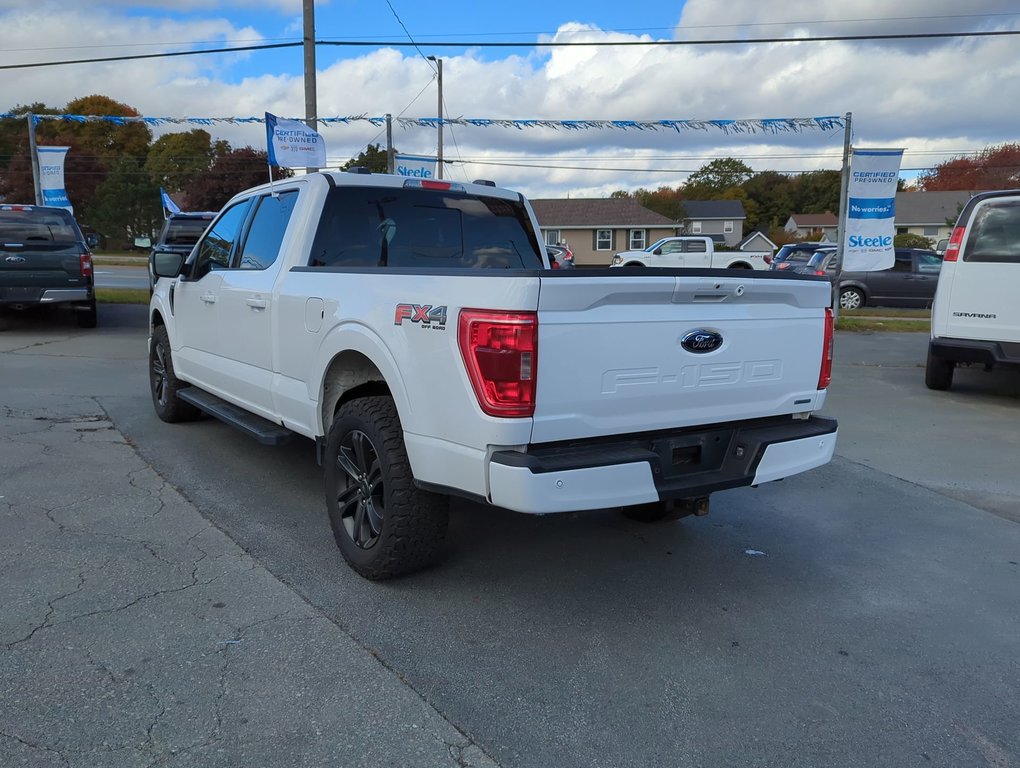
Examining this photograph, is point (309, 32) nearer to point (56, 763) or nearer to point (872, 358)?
point (872, 358)

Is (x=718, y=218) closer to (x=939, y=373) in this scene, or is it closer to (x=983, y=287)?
(x=939, y=373)

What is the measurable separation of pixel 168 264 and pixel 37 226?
830 cm

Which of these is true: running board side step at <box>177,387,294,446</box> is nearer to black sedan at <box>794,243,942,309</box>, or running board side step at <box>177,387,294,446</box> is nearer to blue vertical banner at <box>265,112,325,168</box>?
blue vertical banner at <box>265,112,325,168</box>

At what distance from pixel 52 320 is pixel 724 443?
1467 centimetres

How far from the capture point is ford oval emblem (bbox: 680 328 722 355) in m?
3.47

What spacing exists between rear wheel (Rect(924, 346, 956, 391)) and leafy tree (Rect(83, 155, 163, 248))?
61554 millimetres

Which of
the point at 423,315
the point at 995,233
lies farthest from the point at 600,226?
the point at 423,315

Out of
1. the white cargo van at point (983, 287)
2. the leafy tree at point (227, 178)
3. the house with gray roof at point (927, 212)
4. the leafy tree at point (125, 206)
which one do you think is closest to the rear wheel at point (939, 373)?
the white cargo van at point (983, 287)

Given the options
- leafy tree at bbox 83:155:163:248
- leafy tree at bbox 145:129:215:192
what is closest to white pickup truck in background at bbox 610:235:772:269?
leafy tree at bbox 83:155:163:248

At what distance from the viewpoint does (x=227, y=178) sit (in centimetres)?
5675

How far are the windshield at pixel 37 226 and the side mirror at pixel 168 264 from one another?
791 cm

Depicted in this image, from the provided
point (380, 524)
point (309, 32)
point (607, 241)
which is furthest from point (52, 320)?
point (607, 241)

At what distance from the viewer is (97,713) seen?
9.09ft

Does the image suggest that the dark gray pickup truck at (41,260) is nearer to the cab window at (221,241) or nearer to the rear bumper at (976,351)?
the cab window at (221,241)
